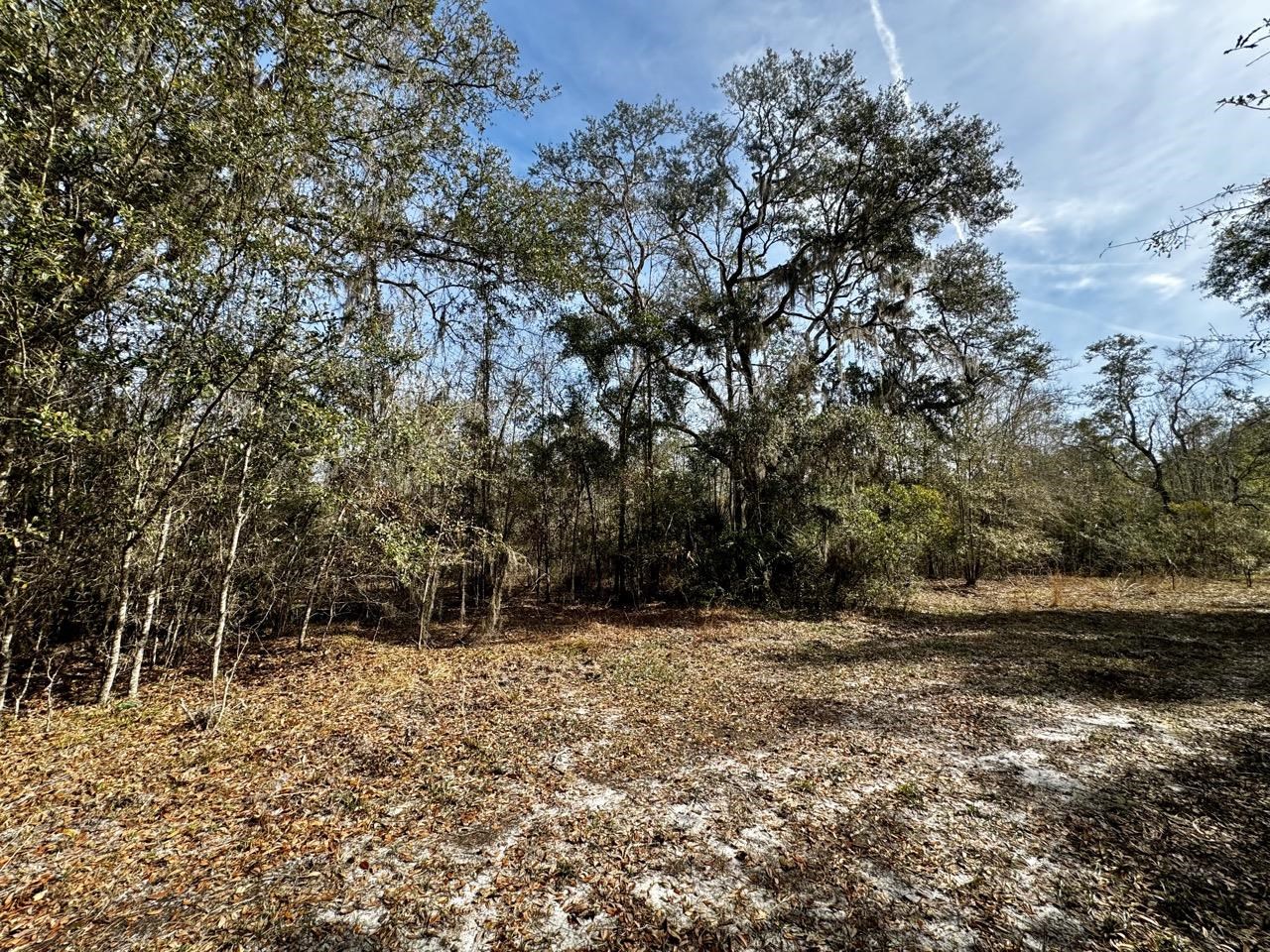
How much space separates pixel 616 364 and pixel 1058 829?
996 cm

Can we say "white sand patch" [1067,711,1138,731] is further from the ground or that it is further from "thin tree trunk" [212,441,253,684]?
"thin tree trunk" [212,441,253,684]

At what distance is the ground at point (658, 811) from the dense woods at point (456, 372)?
1.91m

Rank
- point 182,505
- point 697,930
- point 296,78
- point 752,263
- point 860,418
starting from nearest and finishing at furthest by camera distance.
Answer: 1. point 697,930
2. point 296,78
3. point 182,505
4. point 860,418
5. point 752,263

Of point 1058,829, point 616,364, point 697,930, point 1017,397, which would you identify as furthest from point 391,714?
point 1017,397

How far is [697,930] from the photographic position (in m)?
2.26

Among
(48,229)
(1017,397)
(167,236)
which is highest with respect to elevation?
(1017,397)

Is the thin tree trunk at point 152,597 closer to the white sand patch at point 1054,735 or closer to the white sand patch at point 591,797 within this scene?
the white sand patch at point 591,797

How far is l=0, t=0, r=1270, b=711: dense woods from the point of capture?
3.65 metres

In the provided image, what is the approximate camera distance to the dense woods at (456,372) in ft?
12.0

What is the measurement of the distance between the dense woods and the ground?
1907 mm

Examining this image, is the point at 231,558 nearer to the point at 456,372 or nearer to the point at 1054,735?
the point at 456,372

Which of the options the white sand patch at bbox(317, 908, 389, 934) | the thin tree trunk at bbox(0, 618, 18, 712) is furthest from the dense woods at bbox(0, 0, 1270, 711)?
the white sand patch at bbox(317, 908, 389, 934)

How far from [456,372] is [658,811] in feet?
26.7

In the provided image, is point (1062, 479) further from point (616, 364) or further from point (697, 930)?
point (697, 930)
